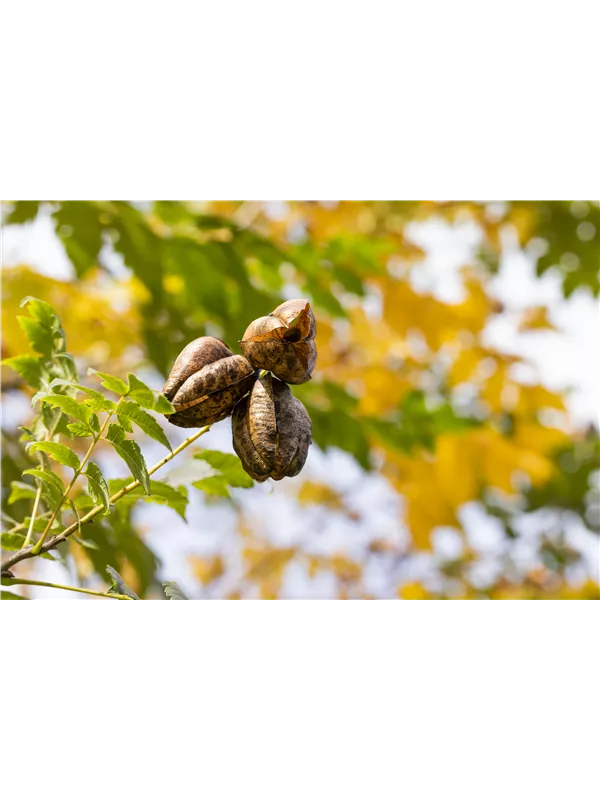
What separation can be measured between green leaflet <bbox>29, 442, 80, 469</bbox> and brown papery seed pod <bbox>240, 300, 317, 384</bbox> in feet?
0.63

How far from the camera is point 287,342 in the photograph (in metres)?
0.60

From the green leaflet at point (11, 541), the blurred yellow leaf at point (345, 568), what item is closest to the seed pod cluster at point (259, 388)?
the green leaflet at point (11, 541)

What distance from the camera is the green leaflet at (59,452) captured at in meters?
0.65

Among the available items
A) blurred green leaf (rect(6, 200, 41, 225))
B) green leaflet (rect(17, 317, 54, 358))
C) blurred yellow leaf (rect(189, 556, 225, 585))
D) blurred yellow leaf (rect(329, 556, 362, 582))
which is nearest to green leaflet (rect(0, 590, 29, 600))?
green leaflet (rect(17, 317, 54, 358))

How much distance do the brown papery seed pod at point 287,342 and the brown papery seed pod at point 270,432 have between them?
2 cm

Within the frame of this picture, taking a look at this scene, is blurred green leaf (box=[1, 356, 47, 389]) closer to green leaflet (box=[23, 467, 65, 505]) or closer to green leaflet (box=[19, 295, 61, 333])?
green leaflet (box=[19, 295, 61, 333])

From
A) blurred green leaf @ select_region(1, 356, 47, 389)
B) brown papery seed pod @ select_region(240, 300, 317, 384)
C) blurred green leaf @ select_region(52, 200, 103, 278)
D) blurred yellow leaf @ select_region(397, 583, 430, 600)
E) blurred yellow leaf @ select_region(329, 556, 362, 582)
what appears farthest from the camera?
blurred yellow leaf @ select_region(329, 556, 362, 582)

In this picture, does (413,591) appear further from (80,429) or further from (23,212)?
(80,429)

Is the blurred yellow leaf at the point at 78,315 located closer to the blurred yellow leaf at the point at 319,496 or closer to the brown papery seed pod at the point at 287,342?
the brown papery seed pod at the point at 287,342

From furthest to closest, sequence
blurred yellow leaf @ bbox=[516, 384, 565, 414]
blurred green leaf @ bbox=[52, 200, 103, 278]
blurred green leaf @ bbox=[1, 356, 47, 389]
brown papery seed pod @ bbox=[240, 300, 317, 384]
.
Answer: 1. blurred yellow leaf @ bbox=[516, 384, 565, 414]
2. blurred green leaf @ bbox=[52, 200, 103, 278]
3. blurred green leaf @ bbox=[1, 356, 47, 389]
4. brown papery seed pod @ bbox=[240, 300, 317, 384]

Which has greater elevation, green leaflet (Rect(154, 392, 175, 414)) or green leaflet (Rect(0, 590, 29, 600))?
green leaflet (Rect(154, 392, 175, 414))

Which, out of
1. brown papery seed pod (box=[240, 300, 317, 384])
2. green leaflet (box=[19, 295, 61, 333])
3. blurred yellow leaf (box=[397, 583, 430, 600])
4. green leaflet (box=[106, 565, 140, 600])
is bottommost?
green leaflet (box=[106, 565, 140, 600])

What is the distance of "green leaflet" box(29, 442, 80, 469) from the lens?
25.5 inches

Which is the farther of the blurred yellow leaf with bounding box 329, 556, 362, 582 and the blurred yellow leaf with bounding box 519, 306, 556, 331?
the blurred yellow leaf with bounding box 329, 556, 362, 582
